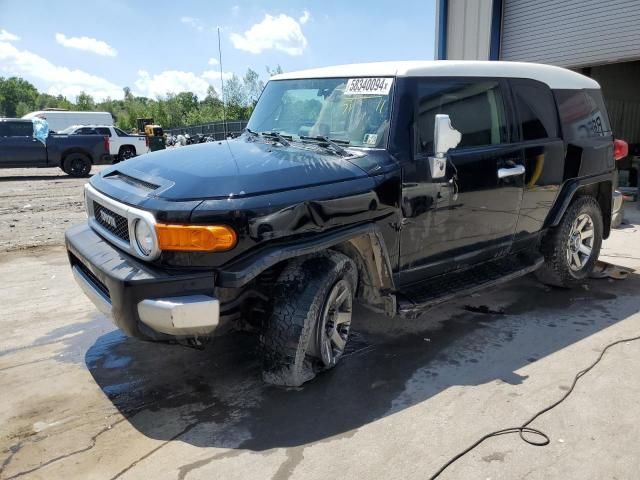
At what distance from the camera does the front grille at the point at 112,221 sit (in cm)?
310

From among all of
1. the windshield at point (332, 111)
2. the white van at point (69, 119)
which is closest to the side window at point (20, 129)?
the windshield at point (332, 111)

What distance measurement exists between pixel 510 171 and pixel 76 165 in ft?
52.1

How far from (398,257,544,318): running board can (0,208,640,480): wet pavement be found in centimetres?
42

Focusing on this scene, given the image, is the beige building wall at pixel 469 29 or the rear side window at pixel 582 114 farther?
the beige building wall at pixel 469 29

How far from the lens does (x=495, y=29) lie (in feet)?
40.3

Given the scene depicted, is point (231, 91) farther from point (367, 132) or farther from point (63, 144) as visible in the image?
point (367, 132)

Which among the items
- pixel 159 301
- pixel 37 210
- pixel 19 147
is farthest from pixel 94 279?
pixel 19 147

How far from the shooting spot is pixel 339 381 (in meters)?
3.42

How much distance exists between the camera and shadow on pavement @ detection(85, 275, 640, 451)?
2.96 m

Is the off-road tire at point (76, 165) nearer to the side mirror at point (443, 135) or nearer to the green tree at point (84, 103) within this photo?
the side mirror at point (443, 135)

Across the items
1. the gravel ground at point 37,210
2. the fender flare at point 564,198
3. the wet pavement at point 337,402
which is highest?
the fender flare at point 564,198

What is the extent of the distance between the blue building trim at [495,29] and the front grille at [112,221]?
11133 millimetres

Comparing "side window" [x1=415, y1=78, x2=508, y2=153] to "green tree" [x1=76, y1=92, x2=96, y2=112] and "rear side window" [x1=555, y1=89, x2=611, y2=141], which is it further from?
"green tree" [x1=76, y1=92, x2=96, y2=112]

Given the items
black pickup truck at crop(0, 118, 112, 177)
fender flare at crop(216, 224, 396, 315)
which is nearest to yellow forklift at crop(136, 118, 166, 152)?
black pickup truck at crop(0, 118, 112, 177)
